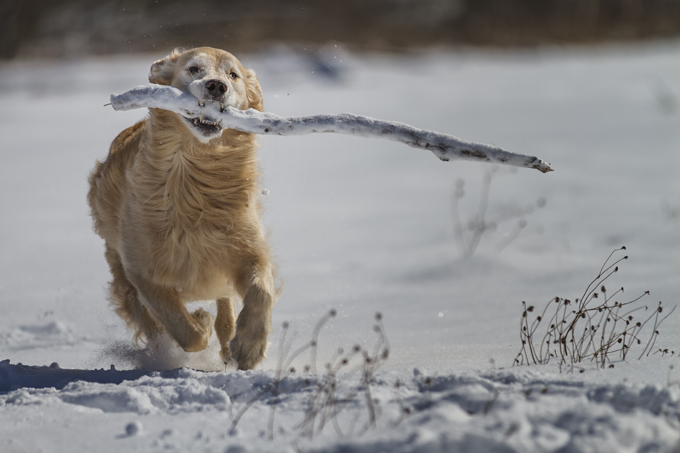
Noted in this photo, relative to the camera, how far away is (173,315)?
3936mm

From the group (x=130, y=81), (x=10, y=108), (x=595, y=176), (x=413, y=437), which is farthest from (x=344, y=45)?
(x=413, y=437)

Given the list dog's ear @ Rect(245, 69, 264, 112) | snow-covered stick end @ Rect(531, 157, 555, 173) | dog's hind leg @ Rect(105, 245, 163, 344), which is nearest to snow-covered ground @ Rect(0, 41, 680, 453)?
dog's hind leg @ Rect(105, 245, 163, 344)

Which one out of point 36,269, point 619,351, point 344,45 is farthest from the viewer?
point 344,45

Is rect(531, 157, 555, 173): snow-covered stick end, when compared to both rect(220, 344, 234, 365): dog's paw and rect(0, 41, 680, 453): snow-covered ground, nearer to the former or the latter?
rect(0, 41, 680, 453): snow-covered ground

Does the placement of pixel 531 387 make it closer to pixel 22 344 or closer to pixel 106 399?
pixel 106 399

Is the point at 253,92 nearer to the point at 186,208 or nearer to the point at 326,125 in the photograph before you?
the point at 186,208

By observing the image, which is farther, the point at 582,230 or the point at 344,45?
the point at 344,45

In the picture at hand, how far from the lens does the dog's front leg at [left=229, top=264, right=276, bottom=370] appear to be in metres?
3.54

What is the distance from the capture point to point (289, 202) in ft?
28.6

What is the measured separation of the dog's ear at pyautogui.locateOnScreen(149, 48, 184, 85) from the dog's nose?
0.71m

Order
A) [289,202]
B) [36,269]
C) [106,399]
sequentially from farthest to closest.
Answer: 1. [289,202]
2. [36,269]
3. [106,399]

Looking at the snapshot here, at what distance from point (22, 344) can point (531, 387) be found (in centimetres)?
341

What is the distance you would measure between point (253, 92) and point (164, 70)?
55 cm

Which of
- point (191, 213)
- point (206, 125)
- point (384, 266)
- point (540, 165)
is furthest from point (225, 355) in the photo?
point (384, 266)
